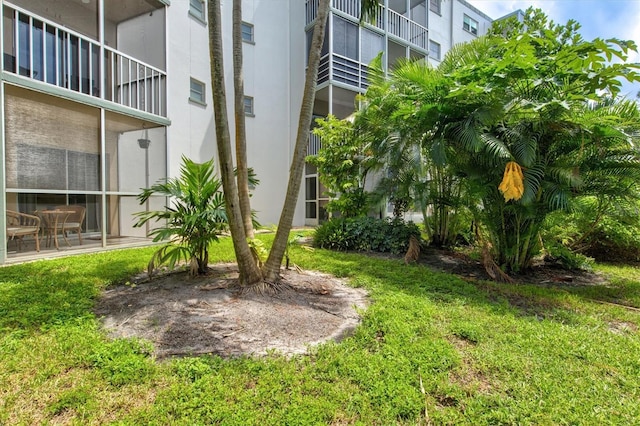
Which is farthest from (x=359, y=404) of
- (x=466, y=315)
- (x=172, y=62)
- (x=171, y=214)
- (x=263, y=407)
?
(x=172, y=62)

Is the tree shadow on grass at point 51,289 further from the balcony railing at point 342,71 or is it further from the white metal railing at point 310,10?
the white metal railing at point 310,10

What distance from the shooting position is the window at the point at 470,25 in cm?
1998

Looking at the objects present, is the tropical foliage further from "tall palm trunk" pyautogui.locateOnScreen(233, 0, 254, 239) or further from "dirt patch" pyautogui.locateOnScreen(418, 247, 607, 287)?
"tall palm trunk" pyautogui.locateOnScreen(233, 0, 254, 239)

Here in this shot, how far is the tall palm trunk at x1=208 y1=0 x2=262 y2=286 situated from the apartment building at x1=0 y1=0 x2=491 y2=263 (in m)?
4.35

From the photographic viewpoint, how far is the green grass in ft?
6.49

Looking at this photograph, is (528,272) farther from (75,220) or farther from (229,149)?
(75,220)

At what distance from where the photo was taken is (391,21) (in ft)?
49.1

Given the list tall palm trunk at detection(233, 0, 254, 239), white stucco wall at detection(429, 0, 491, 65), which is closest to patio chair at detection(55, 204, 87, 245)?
tall palm trunk at detection(233, 0, 254, 239)

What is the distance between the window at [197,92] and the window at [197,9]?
207 centimetres

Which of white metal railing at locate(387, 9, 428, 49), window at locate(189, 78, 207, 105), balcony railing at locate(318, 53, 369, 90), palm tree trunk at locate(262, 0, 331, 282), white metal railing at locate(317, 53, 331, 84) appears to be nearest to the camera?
palm tree trunk at locate(262, 0, 331, 282)

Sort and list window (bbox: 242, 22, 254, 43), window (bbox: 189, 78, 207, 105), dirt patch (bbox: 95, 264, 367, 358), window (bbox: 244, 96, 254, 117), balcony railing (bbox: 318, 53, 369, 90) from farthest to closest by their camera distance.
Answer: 1. balcony railing (bbox: 318, 53, 369, 90)
2. window (bbox: 244, 96, 254, 117)
3. window (bbox: 242, 22, 254, 43)
4. window (bbox: 189, 78, 207, 105)
5. dirt patch (bbox: 95, 264, 367, 358)

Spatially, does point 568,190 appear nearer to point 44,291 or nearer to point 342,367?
point 342,367

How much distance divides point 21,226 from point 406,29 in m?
16.6

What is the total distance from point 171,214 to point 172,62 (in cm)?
733
